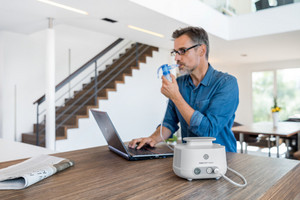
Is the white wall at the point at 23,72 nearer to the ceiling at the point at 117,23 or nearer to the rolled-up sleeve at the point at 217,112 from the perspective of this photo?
the ceiling at the point at 117,23

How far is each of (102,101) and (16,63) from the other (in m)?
1.88

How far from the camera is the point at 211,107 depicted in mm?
1308

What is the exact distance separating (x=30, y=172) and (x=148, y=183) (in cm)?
36

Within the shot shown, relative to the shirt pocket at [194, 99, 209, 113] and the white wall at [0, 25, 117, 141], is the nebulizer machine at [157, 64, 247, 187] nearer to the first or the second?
the shirt pocket at [194, 99, 209, 113]

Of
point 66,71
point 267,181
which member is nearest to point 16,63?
point 66,71

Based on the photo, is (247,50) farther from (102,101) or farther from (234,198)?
(234,198)

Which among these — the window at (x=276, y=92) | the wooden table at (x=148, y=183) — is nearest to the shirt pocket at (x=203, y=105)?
the wooden table at (x=148, y=183)

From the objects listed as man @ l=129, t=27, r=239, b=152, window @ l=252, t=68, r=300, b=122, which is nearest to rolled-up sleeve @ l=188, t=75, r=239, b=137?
man @ l=129, t=27, r=239, b=152

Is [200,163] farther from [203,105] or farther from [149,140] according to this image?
[203,105]

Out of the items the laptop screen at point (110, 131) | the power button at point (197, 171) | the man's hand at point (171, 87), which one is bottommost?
the power button at point (197, 171)

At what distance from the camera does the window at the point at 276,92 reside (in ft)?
28.1

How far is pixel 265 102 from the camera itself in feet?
29.9

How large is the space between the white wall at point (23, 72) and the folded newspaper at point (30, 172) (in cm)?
481

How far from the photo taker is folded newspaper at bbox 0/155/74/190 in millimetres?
763
